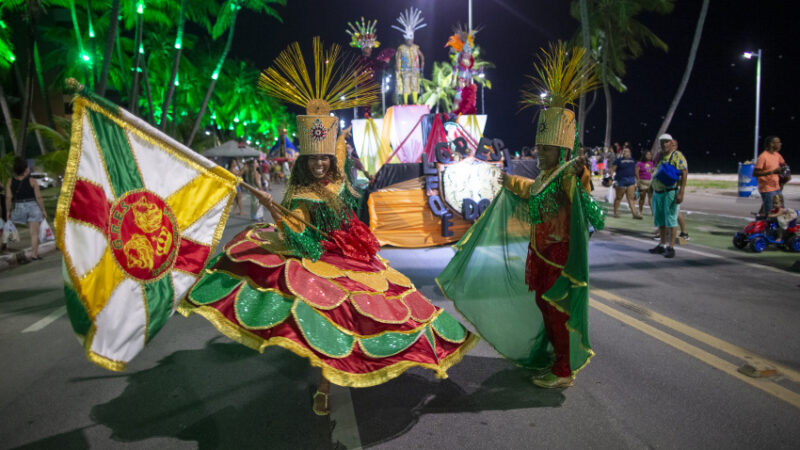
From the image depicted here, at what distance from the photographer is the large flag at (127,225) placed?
7.30 feet

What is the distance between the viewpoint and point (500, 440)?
2.83 meters

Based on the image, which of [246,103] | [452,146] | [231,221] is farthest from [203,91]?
[452,146]

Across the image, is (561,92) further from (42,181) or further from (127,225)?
(42,181)

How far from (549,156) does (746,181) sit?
16.8m

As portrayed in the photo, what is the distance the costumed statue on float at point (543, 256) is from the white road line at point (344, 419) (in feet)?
3.81

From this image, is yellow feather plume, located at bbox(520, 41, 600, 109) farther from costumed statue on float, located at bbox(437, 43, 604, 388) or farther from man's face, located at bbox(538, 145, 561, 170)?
man's face, located at bbox(538, 145, 561, 170)

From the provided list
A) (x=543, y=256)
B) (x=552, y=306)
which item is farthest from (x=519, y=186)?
(x=552, y=306)

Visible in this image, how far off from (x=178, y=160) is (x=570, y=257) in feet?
8.60

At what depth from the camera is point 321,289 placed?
2.93 meters

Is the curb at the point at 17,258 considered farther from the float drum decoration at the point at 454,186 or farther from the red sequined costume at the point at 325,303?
the red sequined costume at the point at 325,303

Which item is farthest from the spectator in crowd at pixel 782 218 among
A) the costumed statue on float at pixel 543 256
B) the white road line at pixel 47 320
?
the white road line at pixel 47 320

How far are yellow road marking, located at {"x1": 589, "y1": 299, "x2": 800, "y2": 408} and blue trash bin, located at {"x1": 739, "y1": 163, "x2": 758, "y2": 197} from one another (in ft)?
48.0

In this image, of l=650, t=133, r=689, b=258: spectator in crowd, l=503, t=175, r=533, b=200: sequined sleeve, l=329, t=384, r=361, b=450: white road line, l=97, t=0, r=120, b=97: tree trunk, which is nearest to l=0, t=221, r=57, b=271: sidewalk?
l=97, t=0, r=120, b=97: tree trunk

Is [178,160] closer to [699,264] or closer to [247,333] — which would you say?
[247,333]
